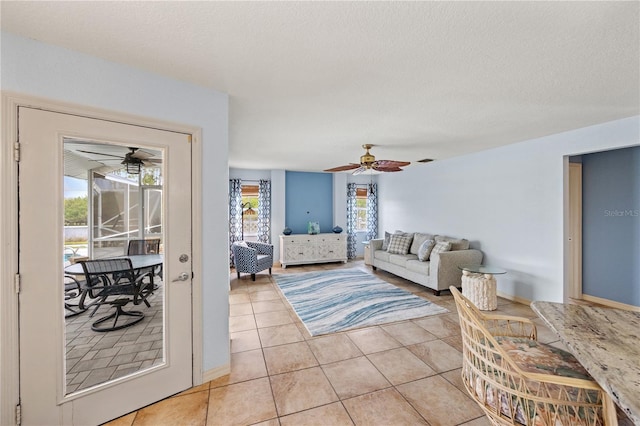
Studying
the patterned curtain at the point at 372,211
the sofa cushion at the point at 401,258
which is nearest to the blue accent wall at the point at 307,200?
the patterned curtain at the point at 372,211

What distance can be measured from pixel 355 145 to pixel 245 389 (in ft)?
11.2

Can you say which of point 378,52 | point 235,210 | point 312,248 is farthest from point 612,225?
point 235,210

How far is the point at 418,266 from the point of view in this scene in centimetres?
461

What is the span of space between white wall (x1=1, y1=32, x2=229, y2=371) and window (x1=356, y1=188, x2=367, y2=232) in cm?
565

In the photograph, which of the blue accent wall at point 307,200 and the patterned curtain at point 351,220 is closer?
the blue accent wall at point 307,200

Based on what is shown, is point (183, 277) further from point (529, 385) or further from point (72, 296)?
point (529, 385)

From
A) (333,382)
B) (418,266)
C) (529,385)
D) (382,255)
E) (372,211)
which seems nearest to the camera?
(529,385)

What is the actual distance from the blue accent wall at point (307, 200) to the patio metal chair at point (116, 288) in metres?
4.97

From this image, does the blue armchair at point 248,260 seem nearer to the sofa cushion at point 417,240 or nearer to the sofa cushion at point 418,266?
the sofa cushion at point 418,266

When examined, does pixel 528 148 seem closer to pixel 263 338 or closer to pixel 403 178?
pixel 403 178

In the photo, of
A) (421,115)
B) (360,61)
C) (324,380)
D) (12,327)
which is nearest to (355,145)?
(421,115)

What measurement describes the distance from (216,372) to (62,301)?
3.95 feet

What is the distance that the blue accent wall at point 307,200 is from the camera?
6926 millimetres

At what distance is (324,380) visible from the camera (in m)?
2.15
